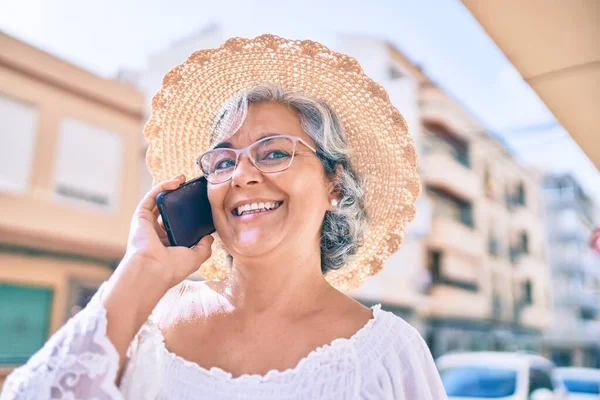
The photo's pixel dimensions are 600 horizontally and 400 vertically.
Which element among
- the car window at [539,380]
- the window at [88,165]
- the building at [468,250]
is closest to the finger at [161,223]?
the car window at [539,380]

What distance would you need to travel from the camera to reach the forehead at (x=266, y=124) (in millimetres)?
1556

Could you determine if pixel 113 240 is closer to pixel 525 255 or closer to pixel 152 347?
pixel 152 347

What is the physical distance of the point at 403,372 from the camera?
1.36 metres

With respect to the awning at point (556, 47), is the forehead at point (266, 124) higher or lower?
lower

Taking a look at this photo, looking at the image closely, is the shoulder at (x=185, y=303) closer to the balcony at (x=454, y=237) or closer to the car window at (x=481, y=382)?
the car window at (x=481, y=382)

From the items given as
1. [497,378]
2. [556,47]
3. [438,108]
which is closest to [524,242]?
[438,108]

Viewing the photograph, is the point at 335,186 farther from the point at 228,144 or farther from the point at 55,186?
the point at 55,186

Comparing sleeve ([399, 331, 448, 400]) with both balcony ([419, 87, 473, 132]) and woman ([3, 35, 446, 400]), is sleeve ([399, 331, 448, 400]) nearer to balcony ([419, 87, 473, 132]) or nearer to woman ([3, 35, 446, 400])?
woman ([3, 35, 446, 400])

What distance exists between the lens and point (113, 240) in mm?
11297

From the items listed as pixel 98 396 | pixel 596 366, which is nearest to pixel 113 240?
pixel 98 396

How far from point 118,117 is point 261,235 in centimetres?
1097

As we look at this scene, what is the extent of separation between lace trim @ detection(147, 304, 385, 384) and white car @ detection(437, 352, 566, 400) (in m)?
5.01

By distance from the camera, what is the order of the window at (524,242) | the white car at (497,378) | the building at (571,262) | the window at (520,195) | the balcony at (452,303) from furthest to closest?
the building at (571,262)
the window at (524,242)
the window at (520,195)
the balcony at (452,303)
the white car at (497,378)

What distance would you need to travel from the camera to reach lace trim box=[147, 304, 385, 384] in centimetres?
131
